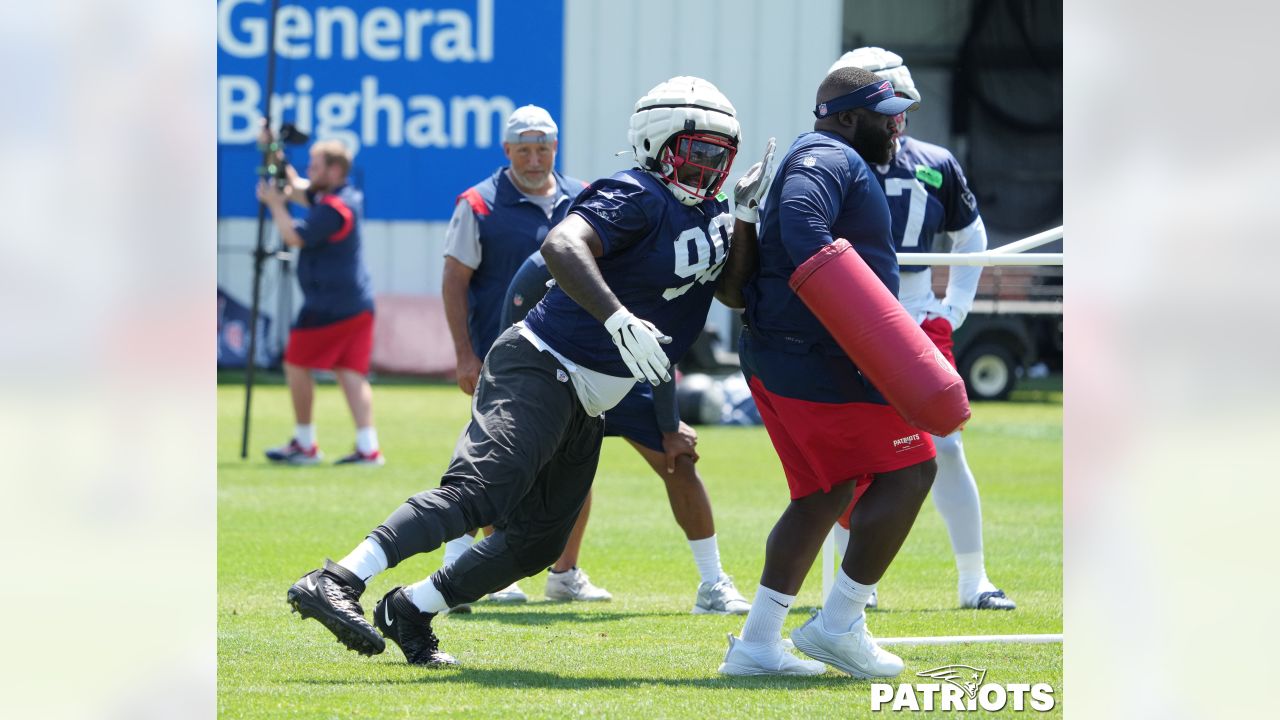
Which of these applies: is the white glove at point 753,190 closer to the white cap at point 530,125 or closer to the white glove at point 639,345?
the white glove at point 639,345

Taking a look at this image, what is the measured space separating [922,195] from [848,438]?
1802 mm

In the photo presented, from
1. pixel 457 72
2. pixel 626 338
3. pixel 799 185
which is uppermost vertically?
pixel 457 72

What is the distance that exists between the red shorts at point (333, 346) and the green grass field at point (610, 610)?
83 centimetres

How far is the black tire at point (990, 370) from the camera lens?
18359 mm

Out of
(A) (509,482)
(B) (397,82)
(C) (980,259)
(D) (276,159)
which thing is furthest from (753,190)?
(B) (397,82)

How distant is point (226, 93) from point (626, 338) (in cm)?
1701

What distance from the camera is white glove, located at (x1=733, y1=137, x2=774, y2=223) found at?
14.8 feet

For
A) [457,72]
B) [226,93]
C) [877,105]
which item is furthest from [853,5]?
[877,105]

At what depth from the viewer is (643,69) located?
20.3 metres

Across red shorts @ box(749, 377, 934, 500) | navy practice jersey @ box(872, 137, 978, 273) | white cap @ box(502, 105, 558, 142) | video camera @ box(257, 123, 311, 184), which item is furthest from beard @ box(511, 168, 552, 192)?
video camera @ box(257, 123, 311, 184)

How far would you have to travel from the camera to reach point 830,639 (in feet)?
14.7
